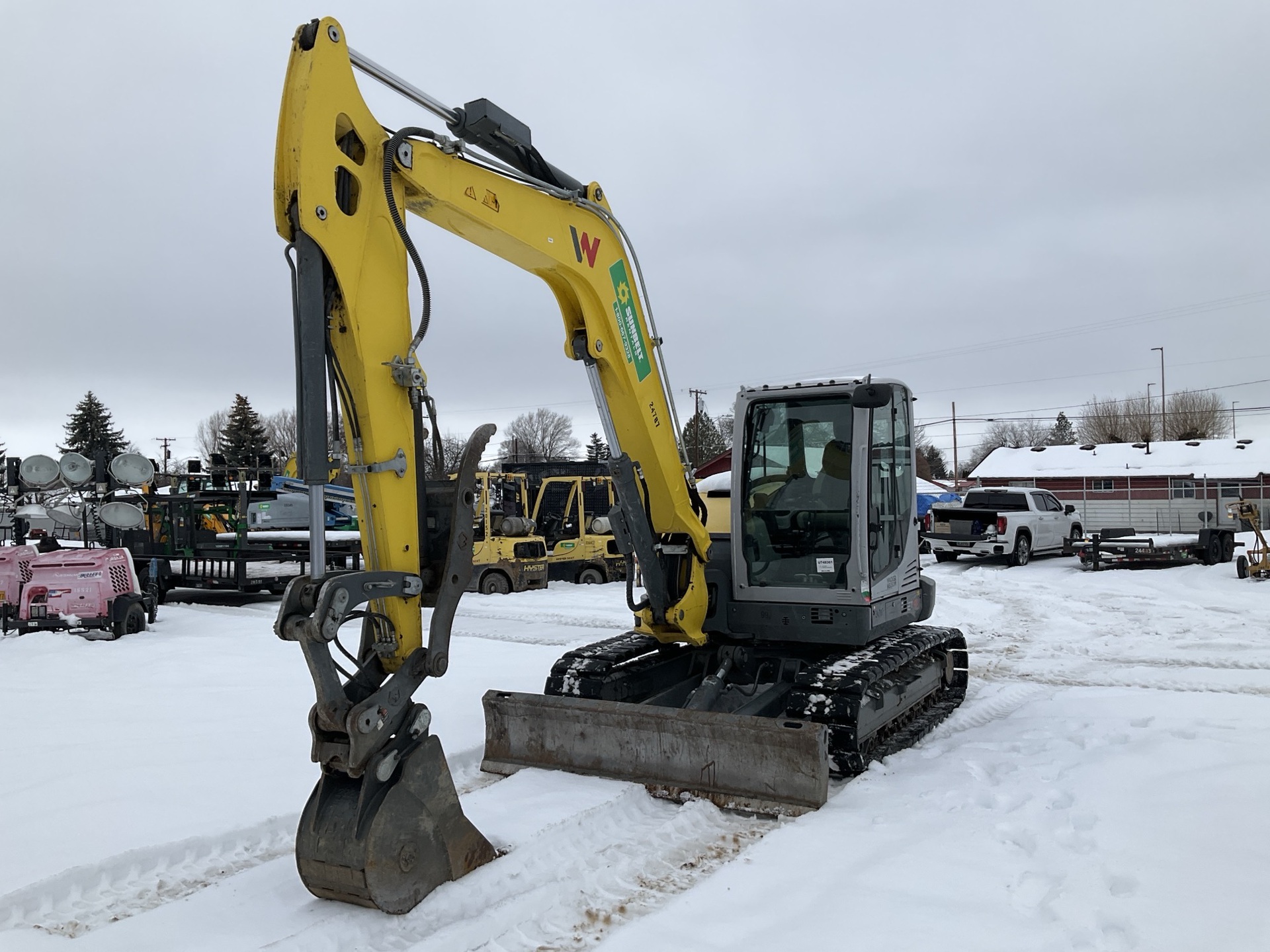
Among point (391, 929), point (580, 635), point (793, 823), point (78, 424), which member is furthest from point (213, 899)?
point (78, 424)

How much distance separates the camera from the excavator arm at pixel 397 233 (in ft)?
12.9

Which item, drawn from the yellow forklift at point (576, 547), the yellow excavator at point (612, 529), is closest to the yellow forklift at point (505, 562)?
the yellow forklift at point (576, 547)

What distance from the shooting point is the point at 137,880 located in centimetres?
436

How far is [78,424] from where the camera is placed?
6016cm

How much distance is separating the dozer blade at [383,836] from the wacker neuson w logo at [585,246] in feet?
9.31

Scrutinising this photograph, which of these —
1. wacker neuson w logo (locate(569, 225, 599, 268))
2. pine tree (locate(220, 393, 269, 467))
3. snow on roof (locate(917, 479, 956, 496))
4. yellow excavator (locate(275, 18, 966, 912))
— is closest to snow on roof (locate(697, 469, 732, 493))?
yellow excavator (locate(275, 18, 966, 912))

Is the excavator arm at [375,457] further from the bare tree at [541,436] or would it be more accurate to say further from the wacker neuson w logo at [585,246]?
the bare tree at [541,436]

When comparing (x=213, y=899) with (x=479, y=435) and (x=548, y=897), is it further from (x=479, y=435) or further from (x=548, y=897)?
(x=479, y=435)

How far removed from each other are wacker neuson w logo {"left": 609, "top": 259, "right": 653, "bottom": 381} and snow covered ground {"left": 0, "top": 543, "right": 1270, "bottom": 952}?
256 centimetres

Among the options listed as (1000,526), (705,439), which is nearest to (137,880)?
(1000,526)

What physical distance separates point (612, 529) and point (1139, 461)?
35.7 m

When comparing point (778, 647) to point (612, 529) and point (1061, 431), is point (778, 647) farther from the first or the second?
point (1061, 431)

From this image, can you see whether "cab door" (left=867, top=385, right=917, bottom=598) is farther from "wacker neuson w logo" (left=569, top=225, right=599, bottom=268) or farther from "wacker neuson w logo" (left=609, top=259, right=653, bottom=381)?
"wacker neuson w logo" (left=569, top=225, right=599, bottom=268)

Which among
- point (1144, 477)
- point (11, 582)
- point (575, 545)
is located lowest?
point (11, 582)
